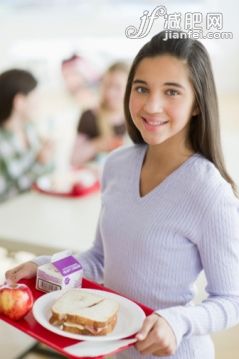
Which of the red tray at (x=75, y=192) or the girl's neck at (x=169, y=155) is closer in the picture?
the girl's neck at (x=169, y=155)

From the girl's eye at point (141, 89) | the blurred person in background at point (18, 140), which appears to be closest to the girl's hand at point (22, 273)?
the girl's eye at point (141, 89)

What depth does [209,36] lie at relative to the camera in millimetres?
1424

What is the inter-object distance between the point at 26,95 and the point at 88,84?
0.87 meters

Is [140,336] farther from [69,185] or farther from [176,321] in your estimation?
[69,185]

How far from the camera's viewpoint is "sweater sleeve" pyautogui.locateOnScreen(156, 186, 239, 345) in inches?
42.4

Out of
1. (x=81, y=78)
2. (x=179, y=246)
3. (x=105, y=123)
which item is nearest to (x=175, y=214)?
(x=179, y=246)

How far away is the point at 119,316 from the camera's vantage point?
1.10m

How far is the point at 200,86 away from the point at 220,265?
1.15 ft

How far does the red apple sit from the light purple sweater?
0.16m

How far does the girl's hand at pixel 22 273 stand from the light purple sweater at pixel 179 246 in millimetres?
21

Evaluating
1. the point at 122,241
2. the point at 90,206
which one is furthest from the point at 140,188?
the point at 90,206

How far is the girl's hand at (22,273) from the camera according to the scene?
4.14ft

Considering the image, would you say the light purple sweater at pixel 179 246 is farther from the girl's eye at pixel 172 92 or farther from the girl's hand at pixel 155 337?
the girl's eye at pixel 172 92

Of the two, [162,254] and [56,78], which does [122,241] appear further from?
[56,78]
